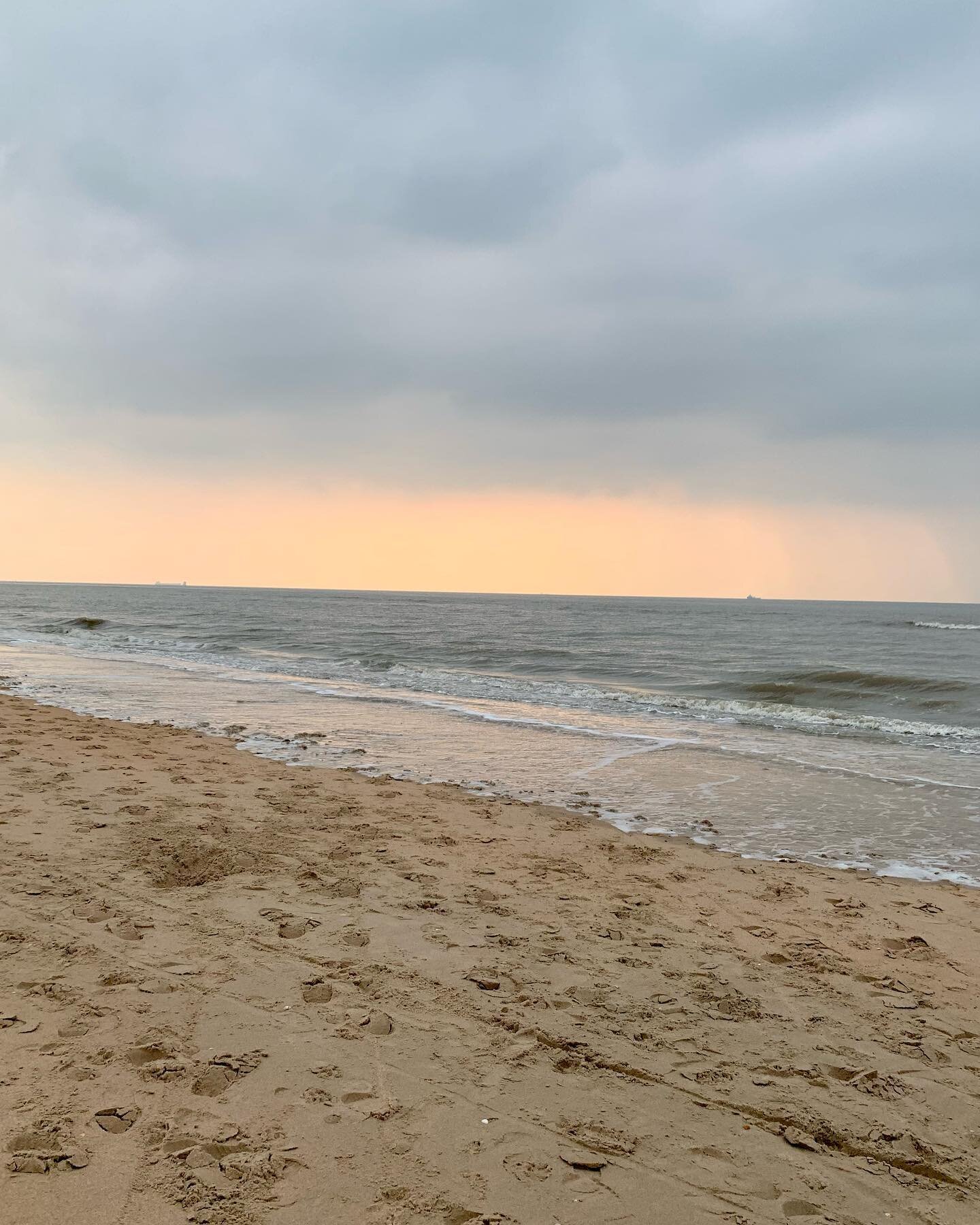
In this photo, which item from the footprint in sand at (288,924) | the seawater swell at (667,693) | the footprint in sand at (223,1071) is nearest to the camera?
the footprint in sand at (223,1071)

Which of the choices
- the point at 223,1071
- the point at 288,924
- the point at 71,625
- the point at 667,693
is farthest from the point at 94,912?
the point at 71,625

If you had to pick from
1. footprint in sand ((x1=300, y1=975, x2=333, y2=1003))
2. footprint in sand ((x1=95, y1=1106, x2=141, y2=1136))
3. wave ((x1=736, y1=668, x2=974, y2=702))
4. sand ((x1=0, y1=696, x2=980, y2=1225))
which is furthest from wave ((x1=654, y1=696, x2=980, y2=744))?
footprint in sand ((x1=95, y1=1106, x2=141, y2=1136))

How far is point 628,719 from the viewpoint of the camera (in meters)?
17.0

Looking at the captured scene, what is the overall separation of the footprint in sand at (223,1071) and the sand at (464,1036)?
1 centimetres

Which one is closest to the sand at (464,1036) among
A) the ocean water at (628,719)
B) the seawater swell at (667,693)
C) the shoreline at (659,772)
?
the shoreline at (659,772)

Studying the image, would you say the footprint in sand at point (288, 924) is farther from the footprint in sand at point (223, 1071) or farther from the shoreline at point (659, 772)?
the shoreline at point (659, 772)

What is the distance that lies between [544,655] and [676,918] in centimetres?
2788

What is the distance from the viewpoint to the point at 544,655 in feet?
109

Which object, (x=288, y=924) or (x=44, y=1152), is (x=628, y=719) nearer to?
(x=288, y=924)

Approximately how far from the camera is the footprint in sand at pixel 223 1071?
3141 mm

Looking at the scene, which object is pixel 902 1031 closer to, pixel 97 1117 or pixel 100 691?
pixel 97 1117

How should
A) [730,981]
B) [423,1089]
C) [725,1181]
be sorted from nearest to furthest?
[725,1181], [423,1089], [730,981]

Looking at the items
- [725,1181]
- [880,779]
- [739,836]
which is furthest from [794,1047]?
[880,779]

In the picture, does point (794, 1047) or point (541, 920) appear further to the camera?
point (541, 920)
